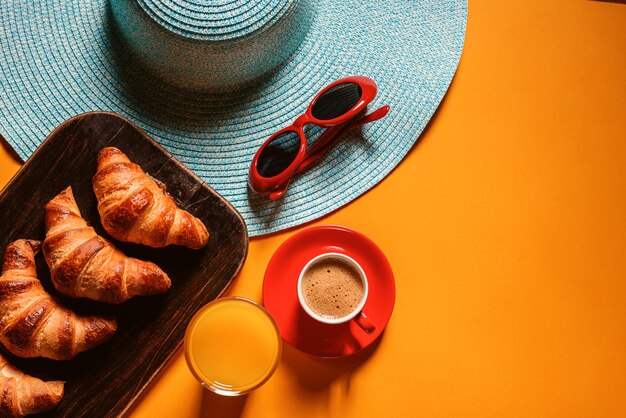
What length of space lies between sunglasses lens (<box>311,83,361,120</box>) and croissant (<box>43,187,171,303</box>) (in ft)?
1.28

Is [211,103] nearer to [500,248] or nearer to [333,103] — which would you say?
[333,103]

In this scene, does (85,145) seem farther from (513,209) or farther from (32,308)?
(513,209)

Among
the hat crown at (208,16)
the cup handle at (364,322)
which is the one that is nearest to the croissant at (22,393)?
the cup handle at (364,322)

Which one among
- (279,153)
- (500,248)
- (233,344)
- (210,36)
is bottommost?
(233,344)

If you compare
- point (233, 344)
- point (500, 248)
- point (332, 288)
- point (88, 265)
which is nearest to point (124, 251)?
point (88, 265)

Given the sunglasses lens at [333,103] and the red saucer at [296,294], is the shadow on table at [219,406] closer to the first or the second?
the red saucer at [296,294]

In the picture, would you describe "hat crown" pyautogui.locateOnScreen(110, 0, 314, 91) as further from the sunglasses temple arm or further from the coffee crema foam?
the coffee crema foam

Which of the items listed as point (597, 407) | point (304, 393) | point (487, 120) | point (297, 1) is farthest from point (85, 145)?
point (597, 407)

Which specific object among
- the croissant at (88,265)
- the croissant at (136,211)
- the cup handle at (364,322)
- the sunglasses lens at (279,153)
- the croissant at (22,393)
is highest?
the sunglasses lens at (279,153)

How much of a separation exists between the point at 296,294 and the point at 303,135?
0.28 m

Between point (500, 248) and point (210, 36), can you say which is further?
point (500, 248)

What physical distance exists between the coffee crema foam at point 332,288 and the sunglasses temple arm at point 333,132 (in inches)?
7.5

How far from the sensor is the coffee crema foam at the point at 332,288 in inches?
42.5

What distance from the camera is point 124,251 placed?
1.09 metres
